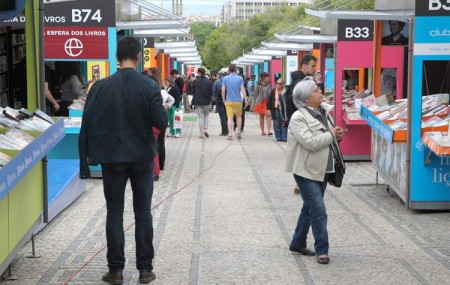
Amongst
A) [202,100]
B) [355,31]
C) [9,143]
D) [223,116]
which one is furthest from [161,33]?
[9,143]

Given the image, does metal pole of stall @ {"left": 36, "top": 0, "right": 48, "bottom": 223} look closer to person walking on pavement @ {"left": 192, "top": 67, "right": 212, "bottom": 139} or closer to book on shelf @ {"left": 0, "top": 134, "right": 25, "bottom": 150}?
book on shelf @ {"left": 0, "top": 134, "right": 25, "bottom": 150}

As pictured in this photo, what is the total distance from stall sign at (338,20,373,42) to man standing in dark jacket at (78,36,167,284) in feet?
29.7

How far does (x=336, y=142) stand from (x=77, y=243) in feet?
8.35

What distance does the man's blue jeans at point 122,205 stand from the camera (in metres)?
6.36

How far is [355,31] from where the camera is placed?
594 inches

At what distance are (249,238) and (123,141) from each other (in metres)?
2.37

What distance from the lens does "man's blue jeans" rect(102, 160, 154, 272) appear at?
636 cm

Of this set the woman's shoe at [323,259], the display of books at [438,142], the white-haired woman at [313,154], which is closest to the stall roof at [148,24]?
the display of books at [438,142]

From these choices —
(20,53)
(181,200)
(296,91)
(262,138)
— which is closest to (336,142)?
(296,91)

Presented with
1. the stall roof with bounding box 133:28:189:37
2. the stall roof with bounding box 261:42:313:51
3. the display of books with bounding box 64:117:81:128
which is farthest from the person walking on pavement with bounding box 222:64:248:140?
the display of books with bounding box 64:117:81:128

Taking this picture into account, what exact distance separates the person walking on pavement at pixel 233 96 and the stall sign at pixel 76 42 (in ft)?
24.5

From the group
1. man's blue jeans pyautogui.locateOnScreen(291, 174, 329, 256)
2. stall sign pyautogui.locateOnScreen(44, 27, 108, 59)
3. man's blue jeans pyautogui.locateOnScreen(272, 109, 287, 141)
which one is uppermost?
stall sign pyautogui.locateOnScreen(44, 27, 108, 59)

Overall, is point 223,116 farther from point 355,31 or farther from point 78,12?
point 78,12

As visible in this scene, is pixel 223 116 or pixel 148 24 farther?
pixel 223 116
